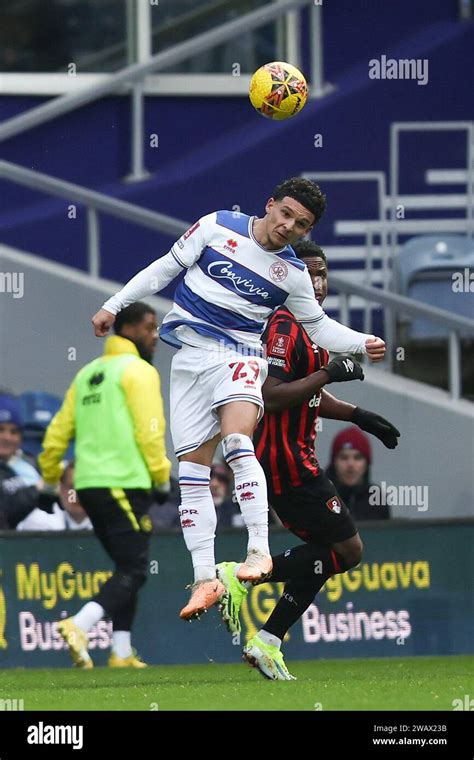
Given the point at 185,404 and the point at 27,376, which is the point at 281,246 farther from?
the point at 27,376

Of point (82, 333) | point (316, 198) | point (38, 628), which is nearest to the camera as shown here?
point (316, 198)

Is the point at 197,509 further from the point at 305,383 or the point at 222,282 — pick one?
the point at 222,282

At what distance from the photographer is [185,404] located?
822 cm

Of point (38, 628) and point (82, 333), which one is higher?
point (82, 333)

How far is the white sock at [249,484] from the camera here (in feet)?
26.1

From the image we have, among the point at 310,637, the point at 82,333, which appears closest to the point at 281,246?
the point at 310,637

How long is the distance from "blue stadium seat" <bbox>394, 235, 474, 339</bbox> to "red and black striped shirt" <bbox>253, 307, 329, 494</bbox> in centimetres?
475

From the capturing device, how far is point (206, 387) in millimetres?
8164

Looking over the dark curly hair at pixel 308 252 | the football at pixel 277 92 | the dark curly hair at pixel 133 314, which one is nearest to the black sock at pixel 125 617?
the dark curly hair at pixel 133 314

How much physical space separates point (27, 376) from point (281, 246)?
5002 mm

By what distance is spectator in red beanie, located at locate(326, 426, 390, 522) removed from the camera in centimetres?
1166

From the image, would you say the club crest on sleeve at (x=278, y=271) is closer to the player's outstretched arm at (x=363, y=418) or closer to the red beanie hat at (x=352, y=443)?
the player's outstretched arm at (x=363, y=418)

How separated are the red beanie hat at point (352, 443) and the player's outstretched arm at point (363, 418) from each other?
8.93 ft

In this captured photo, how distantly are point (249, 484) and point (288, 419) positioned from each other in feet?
3.15
